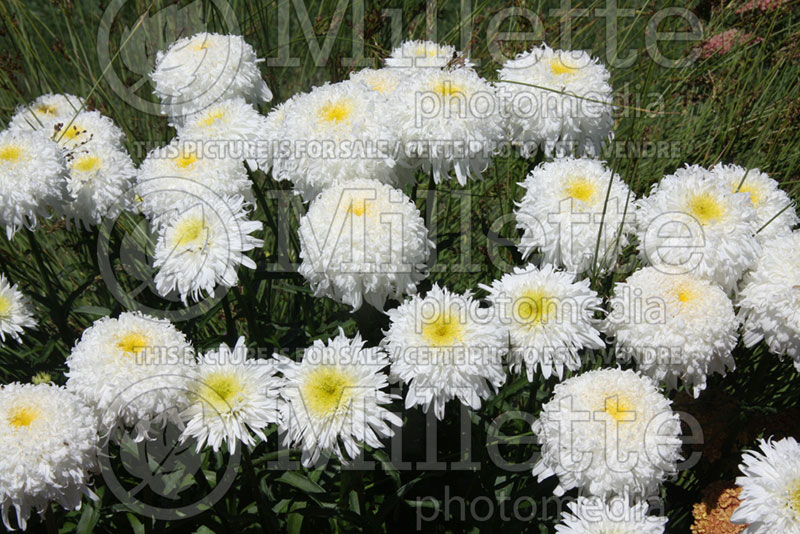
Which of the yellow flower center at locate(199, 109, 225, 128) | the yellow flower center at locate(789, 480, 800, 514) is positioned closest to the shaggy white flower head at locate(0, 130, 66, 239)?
the yellow flower center at locate(199, 109, 225, 128)

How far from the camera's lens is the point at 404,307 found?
2.27 meters

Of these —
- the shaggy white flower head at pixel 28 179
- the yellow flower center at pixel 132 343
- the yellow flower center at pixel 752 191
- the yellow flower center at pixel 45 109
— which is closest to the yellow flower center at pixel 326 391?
the yellow flower center at pixel 132 343

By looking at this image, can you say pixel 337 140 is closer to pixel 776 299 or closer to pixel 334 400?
pixel 334 400

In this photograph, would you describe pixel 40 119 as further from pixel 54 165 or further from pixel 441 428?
pixel 441 428

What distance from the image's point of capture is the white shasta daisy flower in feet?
6.93

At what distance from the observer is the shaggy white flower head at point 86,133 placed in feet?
10.1

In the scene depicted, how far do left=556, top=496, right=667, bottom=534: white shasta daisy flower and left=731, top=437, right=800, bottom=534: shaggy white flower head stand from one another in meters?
0.25

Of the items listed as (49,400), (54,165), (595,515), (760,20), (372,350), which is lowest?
(595,515)

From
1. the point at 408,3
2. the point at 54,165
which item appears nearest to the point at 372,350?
the point at 54,165

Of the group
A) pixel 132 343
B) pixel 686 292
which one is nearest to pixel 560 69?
pixel 686 292

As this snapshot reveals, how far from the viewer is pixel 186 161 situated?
2.73 m

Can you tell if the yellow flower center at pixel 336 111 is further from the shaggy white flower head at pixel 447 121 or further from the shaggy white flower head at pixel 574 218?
the shaggy white flower head at pixel 574 218

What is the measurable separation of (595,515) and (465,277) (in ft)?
5.93

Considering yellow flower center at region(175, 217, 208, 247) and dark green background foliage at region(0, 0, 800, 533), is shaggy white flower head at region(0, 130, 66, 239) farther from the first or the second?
yellow flower center at region(175, 217, 208, 247)
